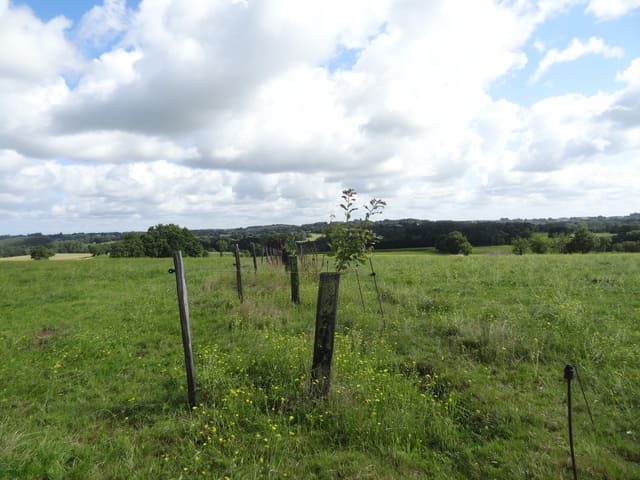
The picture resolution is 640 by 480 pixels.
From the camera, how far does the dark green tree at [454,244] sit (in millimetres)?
60416

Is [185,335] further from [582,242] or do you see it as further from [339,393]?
[582,242]

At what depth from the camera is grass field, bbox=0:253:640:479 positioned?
3.93m

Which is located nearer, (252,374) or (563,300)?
(252,374)

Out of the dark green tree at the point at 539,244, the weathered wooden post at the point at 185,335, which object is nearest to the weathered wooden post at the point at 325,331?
the weathered wooden post at the point at 185,335

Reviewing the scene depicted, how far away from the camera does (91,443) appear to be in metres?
4.44

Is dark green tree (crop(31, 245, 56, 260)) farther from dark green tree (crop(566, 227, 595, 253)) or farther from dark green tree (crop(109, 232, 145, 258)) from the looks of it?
dark green tree (crop(566, 227, 595, 253))

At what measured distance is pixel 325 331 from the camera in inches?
211

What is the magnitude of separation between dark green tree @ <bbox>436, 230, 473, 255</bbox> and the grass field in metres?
51.7

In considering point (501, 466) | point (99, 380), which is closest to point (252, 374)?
point (99, 380)

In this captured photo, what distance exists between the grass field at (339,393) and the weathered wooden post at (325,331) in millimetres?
279

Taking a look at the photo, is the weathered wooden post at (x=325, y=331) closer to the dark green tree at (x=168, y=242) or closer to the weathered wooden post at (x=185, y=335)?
the weathered wooden post at (x=185, y=335)

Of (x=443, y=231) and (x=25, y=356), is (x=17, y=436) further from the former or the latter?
(x=443, y=231)

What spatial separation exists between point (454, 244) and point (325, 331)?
204 feet

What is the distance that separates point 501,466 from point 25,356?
31.1 feet
